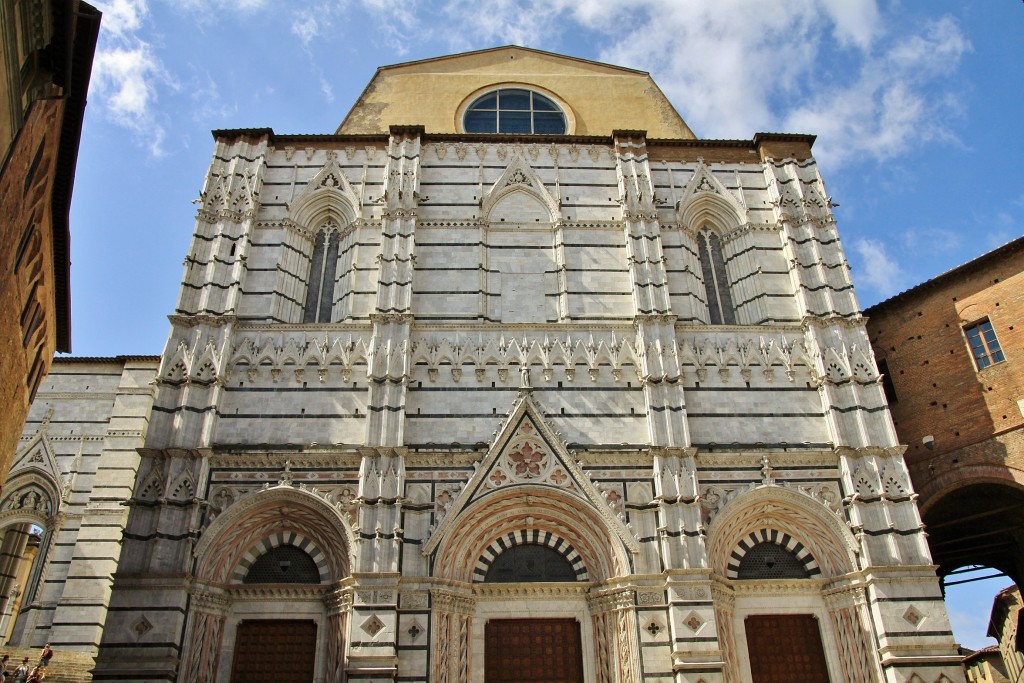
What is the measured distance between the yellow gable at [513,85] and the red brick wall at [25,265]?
8.31 meters

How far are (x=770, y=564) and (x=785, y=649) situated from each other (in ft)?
4.85

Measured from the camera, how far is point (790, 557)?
Answer: 14.8 m

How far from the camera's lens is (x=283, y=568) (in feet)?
47.6

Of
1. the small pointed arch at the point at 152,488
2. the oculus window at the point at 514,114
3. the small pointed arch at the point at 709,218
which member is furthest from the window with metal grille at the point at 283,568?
the oculus window at the point at 514,114

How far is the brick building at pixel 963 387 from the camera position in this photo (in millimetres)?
15992

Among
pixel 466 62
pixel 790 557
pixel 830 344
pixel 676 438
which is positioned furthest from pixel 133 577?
pixel 466 62

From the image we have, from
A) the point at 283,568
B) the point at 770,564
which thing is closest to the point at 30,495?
the point at 283,568

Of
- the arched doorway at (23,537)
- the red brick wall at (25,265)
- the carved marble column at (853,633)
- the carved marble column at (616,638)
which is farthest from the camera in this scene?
the arched doorway at (23,537)

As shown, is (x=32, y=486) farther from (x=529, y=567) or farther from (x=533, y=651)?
(x=533, y=651)

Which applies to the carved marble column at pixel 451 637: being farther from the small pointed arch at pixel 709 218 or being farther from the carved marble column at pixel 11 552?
the carved marble column at pixel 11 552

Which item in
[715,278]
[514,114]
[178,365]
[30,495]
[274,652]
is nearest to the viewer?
[274,652]

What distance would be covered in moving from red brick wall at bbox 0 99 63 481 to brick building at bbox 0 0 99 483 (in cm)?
2

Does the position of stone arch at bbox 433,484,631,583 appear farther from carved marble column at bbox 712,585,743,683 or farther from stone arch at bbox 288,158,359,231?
stone arch at bbox 288,158,359,231

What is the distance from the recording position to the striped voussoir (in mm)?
14578
